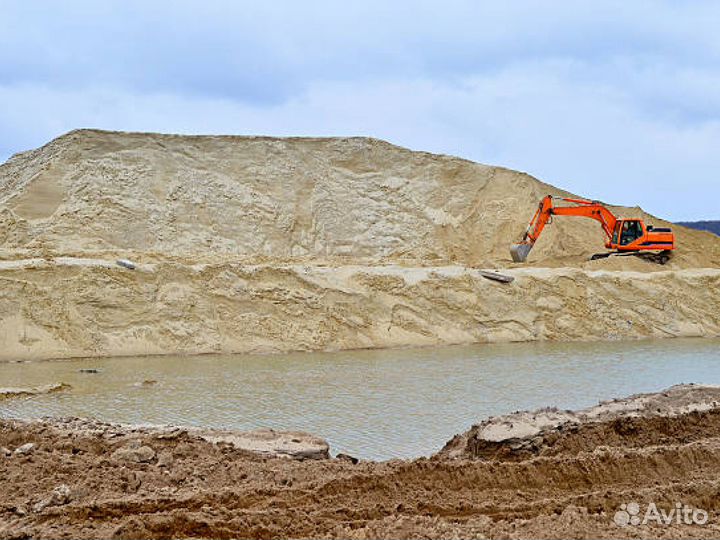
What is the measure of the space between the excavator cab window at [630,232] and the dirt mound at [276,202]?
1.98 metres

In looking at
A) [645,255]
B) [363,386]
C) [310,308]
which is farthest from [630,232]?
[363,386]

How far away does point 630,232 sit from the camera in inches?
1049

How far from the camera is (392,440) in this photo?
24.5ft

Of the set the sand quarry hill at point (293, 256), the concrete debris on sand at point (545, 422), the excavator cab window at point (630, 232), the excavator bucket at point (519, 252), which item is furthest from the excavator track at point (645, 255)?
the concrete debris on sand at point (545, 422)

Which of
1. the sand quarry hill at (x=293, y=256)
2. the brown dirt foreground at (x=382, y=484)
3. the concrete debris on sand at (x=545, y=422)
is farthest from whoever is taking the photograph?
the sand quarry hill at (x=293, y=256)

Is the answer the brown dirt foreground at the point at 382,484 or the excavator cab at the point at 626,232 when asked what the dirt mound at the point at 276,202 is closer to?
the excavator cab at the point at 626,232

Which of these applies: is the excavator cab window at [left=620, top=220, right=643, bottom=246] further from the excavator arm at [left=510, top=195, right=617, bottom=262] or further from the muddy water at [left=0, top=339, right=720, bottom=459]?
the muddy water at [left=0, top=339, right=720, bottom=459]

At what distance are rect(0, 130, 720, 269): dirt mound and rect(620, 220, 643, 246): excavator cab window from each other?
6.50 ft

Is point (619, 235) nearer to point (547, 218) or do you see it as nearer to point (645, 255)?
point (645, 255)

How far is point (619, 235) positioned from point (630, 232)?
49 centimetres

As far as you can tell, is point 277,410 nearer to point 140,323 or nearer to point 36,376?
point 36,376

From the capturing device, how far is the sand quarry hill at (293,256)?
16703 millimetres

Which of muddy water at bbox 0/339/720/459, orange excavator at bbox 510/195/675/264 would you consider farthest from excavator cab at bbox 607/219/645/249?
muddy water at bbox 0/339/720/459

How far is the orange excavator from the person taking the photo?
2655 centimetres
